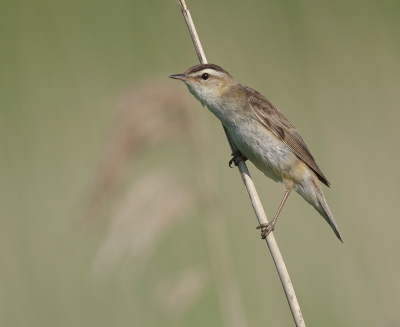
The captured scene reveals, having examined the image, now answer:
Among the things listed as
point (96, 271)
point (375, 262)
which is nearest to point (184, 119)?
point (96, 271)

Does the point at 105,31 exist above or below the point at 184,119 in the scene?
above

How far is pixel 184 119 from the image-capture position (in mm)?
3328

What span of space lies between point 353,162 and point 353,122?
708 millimetres

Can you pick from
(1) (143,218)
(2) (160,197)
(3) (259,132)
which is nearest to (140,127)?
(2) (160,197)

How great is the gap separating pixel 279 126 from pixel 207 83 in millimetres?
567

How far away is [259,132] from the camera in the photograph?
12.0 ft

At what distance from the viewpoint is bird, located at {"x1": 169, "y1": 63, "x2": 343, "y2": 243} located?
3605 millimetres

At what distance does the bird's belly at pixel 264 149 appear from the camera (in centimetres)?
359

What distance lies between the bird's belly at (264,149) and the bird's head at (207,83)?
241 mm

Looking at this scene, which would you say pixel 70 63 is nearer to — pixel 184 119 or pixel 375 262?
pixel 184 119

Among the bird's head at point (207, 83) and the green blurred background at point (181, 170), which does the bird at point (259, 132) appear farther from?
→ the green blurred background at point (181, 170)

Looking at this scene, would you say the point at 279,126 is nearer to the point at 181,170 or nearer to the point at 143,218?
the point at 143,218

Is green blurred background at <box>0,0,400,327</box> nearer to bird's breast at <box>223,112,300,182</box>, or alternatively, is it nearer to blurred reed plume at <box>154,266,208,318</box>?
blurred reed plume at <box>154,266,208,318</box>

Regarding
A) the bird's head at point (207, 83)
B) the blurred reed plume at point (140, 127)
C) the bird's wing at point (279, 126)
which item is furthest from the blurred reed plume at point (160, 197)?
the bird's wing at point (279, 126)
